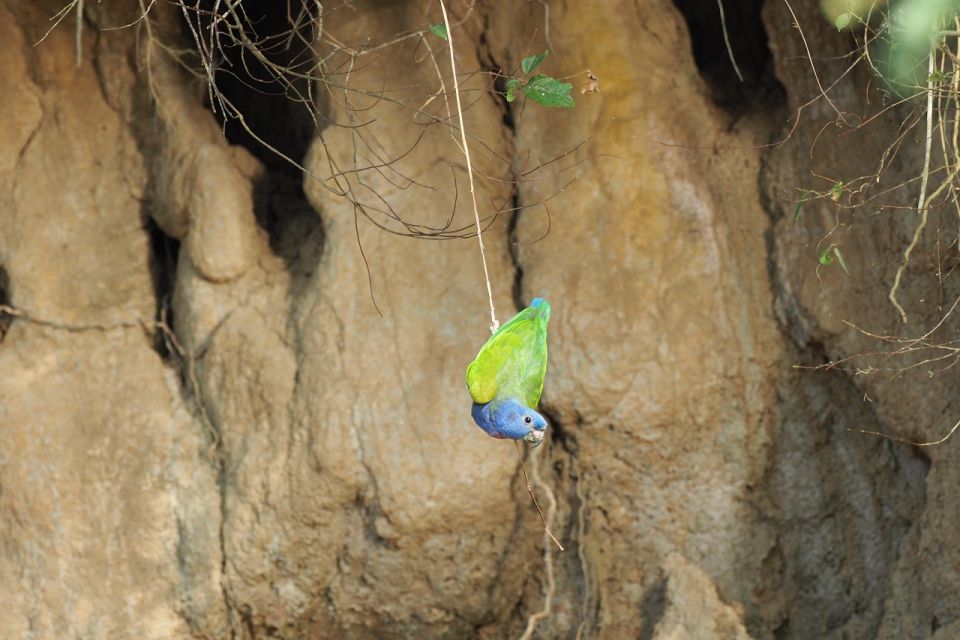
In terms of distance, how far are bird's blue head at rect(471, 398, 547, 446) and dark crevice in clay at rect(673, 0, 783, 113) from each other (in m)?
1.89

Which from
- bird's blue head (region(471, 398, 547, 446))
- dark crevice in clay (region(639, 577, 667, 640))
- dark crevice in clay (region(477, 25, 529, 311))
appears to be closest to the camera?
bird's blue head (region(471, 398, 547, 446))

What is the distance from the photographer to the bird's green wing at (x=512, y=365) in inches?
117

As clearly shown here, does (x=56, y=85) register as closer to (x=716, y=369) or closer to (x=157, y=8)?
(x=157, y=8)

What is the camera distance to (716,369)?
13.7ft

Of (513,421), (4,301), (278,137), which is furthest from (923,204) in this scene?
(4,301)

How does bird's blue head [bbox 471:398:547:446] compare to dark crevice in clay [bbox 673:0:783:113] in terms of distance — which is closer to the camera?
bird's blue head [bbox 471:398:547:446]

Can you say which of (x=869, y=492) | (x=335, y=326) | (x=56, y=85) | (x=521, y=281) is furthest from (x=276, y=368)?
(x=869, y=492)

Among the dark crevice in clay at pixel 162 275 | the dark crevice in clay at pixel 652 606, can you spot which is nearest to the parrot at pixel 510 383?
the dark crevice in clay at pixel 652 606

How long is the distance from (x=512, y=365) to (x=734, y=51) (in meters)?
2.07

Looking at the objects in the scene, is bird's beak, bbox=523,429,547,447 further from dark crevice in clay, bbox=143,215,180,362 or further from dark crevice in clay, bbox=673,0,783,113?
dark crevice in clay, bbox=143,215,180,362

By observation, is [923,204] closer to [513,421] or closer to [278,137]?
[513,421]

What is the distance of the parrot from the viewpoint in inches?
115

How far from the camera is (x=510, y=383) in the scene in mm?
2969

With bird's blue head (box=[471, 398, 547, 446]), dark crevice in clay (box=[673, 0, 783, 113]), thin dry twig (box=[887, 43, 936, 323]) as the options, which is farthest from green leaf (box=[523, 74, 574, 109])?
dark crevice in clay (box=[673, 0, 783, 113])
